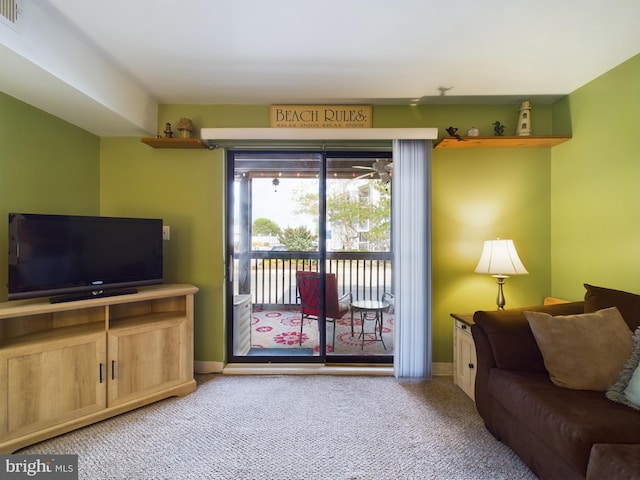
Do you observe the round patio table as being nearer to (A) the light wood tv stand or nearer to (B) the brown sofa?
(B) the brown sofa

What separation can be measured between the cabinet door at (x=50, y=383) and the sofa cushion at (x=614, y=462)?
2724 mm

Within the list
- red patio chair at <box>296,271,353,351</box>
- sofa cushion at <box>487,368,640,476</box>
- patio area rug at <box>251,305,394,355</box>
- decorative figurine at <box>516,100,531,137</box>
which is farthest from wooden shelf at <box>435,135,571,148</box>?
patio area rug at <box>251,305,394,355</box>

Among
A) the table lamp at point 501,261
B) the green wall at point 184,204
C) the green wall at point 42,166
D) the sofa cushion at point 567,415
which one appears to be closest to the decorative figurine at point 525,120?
the table lamp at point 501,261

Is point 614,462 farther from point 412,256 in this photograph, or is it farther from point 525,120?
point 525,120

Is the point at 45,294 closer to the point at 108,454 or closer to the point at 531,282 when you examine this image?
the point at 108,454

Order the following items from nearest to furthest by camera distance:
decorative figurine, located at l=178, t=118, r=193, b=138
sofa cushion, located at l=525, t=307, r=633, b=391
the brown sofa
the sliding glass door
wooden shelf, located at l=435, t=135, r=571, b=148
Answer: the brown sofa
sofa cushion, located at l=525, t=307, r=633, b=391
wooden shelf, located at l=435, t=135, r=571, b=148
decorative figurine, located at l=178, t=118, r=193, b=138
the sliding glass door

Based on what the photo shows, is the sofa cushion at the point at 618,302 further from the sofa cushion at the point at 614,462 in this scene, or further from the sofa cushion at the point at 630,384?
the sofa cushion at the point at 614,462

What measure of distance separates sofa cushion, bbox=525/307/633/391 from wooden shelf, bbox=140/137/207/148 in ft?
9.53

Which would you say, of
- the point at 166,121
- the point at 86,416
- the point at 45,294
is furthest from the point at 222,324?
the point at 166,121

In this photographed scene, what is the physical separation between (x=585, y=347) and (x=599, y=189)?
1.39 meters

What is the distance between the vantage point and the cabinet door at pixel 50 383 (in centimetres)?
156

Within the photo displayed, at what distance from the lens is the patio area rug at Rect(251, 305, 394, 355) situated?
2959mm

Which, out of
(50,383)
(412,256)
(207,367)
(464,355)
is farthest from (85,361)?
(464,355)

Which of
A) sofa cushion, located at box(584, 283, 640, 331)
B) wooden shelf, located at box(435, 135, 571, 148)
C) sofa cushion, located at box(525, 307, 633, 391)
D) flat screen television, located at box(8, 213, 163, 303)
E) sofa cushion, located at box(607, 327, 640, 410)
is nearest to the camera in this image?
sofa cushion, located at box(607, 327, 640, 410)
